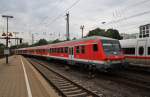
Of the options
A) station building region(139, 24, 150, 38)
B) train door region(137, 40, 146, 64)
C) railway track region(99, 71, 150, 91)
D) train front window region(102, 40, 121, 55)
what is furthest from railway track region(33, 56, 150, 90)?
station building region(139, 24, 150, 38)

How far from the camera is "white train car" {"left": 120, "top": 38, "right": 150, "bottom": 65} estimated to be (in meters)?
18.0

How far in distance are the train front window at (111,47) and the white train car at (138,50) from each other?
146 inches

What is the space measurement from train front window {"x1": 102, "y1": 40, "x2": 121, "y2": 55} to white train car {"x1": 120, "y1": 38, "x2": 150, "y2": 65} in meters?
3.71

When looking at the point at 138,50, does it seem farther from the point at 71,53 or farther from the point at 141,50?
the point at 71,53

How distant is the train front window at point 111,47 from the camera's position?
14717mm

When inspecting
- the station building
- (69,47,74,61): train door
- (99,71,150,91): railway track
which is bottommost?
(99,71,150,91): railway track

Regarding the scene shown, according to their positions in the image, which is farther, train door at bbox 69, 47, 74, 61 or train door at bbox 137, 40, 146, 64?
train door at bbox 69, 47, 74, 61

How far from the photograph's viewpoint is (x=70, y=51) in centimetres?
2167

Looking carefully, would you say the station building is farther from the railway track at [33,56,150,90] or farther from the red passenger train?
the railway track at [33,56,150,90]

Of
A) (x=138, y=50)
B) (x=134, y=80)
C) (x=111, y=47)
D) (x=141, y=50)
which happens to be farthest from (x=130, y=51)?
(x=134, y=80)

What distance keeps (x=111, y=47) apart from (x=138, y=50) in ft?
17.2

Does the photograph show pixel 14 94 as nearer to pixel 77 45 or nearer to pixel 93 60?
pixel 93 60

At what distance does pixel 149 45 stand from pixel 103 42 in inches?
202

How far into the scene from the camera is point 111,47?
15.2 m
